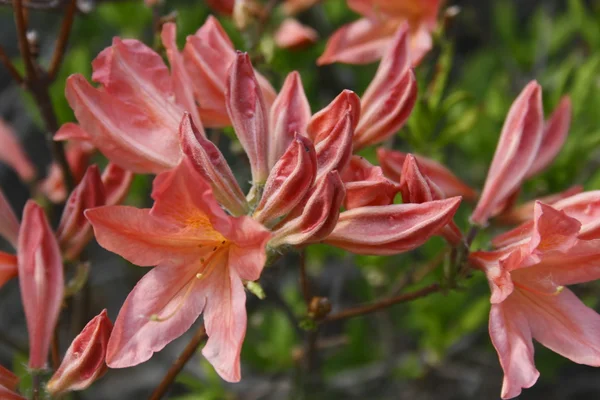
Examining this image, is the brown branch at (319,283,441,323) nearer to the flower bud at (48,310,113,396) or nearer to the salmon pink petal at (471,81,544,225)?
the salmon pink petal at (471,81,544,225)

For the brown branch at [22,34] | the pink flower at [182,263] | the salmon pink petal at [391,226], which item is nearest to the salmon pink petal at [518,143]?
the salmon pink petal at [391,226]

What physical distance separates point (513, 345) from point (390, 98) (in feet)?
1.59

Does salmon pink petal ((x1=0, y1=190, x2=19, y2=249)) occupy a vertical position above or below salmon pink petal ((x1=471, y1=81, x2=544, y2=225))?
below

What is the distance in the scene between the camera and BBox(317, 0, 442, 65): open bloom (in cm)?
176

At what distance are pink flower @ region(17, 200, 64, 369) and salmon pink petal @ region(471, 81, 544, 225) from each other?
842 millimetres

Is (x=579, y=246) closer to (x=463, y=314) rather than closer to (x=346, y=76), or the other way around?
(x=463, y=314)

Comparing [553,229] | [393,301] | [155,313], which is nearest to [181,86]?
[155,313]

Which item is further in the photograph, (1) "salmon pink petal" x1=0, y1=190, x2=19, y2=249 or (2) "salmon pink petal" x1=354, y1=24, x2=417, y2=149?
(1) "salmon pink petal" x1=0, y1=190, x2=19, y2=249

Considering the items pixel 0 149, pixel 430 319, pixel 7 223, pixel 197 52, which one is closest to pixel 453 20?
pixel 197 52

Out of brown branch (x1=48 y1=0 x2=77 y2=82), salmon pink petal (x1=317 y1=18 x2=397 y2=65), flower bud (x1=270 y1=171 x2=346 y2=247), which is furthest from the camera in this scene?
salmon pink petal (x1=317 y1=18 x2=397 y2=65)

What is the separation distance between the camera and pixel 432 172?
163 centimetres

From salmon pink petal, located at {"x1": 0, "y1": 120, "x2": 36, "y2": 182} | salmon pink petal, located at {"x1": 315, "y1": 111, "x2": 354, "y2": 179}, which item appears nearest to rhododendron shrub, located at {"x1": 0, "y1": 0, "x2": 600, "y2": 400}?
salmon pink petal, located at {"x1": 315, "y1": 111, "x2": 354, "y2": 179}

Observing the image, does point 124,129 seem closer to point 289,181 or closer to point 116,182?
point 116,182

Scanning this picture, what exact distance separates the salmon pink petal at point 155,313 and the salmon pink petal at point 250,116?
196mm
